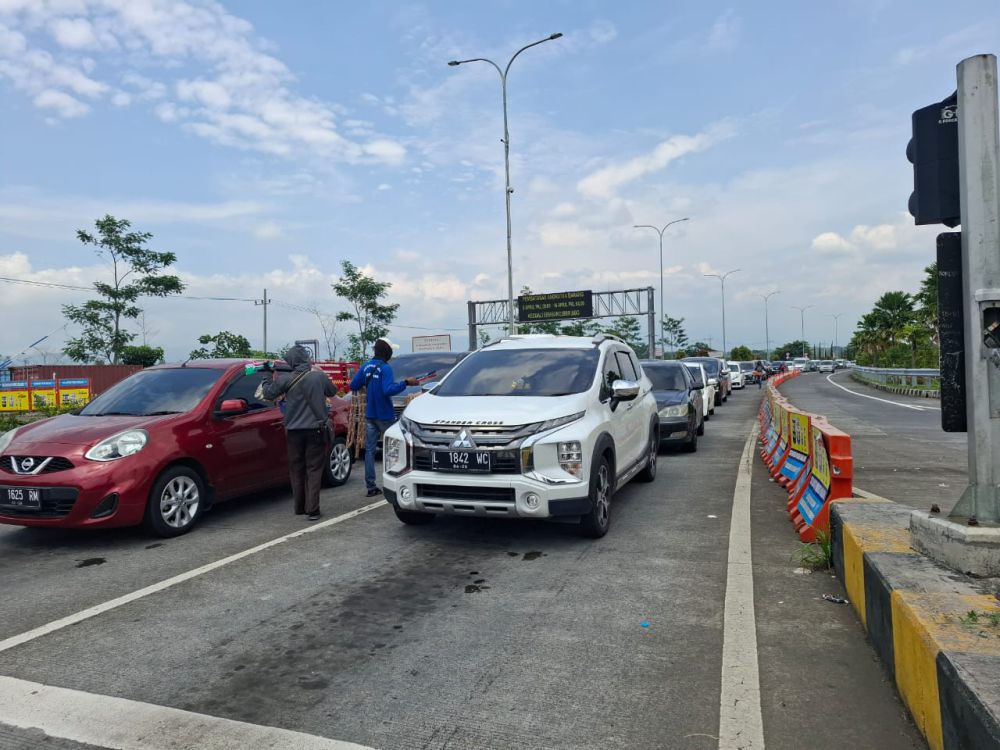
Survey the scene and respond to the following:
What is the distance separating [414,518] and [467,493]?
104 cm

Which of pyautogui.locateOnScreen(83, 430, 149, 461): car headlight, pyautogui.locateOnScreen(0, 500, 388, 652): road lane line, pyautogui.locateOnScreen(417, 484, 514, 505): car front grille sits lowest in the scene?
pyautogui.locateOnScreen(0, 500, 388, 652): road lane line

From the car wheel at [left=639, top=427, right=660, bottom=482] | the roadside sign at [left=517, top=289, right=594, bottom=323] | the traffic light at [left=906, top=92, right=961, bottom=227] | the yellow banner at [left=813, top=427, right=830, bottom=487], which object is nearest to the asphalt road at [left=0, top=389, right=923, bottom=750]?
the yellow banner at [left=813, top=427, right=830, bottom=487]

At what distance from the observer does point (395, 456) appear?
6137 millimetres

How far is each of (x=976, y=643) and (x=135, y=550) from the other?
594 cm

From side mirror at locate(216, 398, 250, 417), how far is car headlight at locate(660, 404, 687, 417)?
7.04 m

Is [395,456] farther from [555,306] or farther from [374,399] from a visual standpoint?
[555,306]

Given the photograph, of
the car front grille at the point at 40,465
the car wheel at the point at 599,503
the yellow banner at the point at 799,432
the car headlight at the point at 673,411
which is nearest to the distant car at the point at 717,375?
the car headlight at the point at 673,411

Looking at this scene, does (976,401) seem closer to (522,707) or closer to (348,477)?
(522,707)

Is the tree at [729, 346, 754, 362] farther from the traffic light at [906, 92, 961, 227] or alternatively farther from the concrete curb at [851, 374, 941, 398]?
the traffic light at [906, 92, 961, 227]

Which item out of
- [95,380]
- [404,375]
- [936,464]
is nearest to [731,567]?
[936,464]

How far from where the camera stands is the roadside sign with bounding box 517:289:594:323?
47500 millimetres

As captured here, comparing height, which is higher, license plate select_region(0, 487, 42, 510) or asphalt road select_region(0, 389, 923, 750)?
license plate select_region(0, 487, 42, 510)

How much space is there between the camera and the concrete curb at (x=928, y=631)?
7.74 ft

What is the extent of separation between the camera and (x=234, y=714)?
3.15 m
